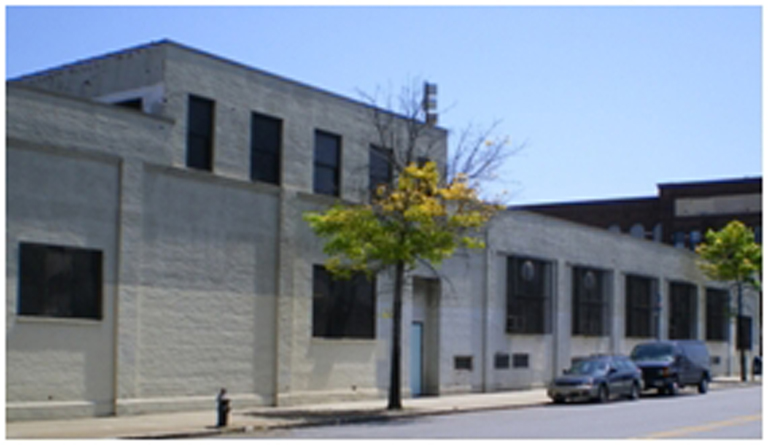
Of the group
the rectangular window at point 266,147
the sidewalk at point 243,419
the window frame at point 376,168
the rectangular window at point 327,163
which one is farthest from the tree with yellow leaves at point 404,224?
the window frame at point 376,168

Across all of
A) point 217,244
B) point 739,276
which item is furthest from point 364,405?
point 739,276

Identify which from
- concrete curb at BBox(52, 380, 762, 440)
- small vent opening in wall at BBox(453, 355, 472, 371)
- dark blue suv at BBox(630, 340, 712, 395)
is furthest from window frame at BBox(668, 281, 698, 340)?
concrete curb at BBox(52, 380, 762, 440)

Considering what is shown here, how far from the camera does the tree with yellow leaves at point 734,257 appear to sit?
50.1 m

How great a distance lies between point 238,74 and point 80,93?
13.1ft

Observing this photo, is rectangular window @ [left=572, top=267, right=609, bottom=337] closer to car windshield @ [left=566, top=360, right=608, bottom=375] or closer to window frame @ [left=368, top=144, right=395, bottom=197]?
car windshield @ [left=566, top=360, right=608, bottom=375]

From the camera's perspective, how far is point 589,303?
43.0m

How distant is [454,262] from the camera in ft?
114

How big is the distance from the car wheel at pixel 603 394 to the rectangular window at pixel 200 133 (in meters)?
13.4

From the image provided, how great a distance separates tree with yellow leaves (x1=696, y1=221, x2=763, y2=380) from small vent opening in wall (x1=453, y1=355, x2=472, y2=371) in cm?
1987

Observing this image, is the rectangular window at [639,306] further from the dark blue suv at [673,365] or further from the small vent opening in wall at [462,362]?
the small vent opening in wall at [462,362]

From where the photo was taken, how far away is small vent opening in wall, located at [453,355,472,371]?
3459cm

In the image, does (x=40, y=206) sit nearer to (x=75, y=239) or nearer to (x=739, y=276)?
(x=75, y=239)

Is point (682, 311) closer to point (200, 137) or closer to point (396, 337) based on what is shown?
point (396, 337)

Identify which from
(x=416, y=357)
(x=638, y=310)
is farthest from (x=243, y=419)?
(x=638, y=310)
